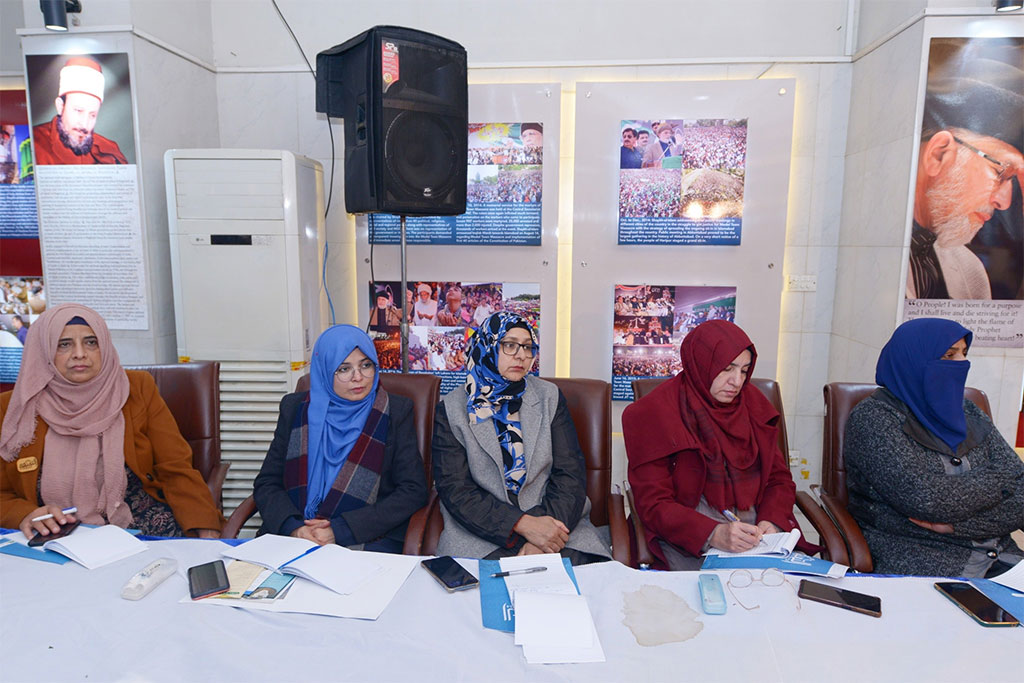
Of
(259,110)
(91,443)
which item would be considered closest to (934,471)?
(91,443)

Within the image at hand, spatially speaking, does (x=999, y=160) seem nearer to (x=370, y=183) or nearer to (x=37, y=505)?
(x=370, y=183)

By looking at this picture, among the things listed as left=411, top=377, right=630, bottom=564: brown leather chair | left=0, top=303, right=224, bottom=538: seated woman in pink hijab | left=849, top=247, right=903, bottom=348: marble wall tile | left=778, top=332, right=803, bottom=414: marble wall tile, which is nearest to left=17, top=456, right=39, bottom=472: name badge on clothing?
left=0, top=303, right=224, bottom=538: seated woman in pink hijab

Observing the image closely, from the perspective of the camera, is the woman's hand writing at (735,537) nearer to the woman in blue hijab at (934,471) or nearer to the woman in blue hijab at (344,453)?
the woman in blue hijab at (934,471)

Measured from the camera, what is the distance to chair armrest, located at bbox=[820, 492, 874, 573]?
1.78m

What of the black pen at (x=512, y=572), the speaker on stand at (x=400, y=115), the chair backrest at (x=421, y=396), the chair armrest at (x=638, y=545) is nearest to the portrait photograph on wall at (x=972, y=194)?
the chair armrest at (x=638, y=545)

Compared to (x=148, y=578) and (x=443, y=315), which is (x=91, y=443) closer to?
(x=148, y=578)

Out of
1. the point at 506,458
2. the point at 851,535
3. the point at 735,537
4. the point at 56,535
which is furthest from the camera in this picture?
the point at 506,458

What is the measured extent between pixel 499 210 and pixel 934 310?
6.66 ft

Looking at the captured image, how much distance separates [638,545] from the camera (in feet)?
6.18

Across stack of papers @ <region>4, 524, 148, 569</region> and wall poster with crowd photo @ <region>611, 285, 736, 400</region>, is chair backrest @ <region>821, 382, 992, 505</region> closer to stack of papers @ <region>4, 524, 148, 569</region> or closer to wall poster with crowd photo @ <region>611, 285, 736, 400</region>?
wall poster with crowd photo @ <region>611, 285, 736, 400</region>

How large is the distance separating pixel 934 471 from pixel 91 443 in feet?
8.59

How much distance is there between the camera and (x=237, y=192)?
2.79 m

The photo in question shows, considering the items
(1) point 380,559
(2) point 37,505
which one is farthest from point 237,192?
(1) point 380,559

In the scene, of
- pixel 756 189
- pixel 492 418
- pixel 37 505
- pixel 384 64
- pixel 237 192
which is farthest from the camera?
pixel 756 189
